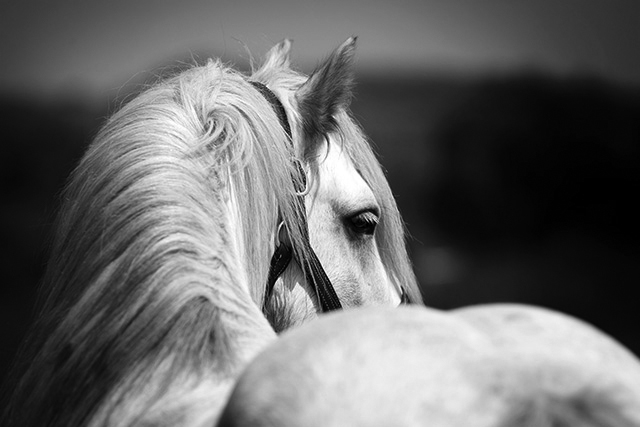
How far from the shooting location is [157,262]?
0.77 m

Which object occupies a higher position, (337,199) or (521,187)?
(337,199)

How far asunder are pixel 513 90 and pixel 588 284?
46.7 inches

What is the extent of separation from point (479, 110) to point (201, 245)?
3.81 m

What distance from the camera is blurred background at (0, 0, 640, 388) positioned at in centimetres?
353

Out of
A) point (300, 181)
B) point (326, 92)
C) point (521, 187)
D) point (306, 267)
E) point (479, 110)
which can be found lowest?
point (521, 187)

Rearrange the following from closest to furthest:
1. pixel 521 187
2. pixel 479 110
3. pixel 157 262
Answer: pixel 157 262 → pixel 521 187 → pixel 479 110

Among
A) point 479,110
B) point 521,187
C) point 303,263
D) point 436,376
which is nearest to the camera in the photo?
point 436,376

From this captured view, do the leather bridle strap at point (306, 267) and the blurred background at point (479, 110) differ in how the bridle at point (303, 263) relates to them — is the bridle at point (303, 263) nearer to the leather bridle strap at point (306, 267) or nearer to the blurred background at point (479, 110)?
the leather bridle strap at point (306, 267)

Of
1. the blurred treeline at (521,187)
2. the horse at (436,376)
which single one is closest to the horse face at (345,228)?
the horse at (436,376)

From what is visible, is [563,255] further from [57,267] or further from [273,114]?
[57,267]

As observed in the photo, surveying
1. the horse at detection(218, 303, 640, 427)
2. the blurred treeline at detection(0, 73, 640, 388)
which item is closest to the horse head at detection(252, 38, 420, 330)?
the horse at detection(218, 303, 640, 427)

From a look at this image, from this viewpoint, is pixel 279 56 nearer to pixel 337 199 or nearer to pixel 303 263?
pixel 337 199

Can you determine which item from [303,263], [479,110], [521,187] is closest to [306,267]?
[303,263]

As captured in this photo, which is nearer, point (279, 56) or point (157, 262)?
point (157, 262)
